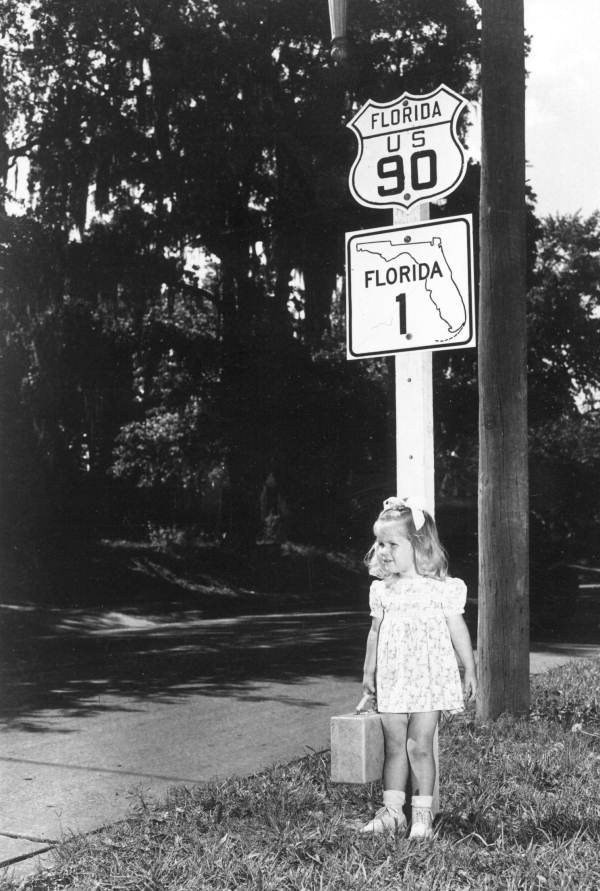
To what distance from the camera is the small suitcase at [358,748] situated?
430cm

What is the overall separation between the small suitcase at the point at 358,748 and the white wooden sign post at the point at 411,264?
0.97m

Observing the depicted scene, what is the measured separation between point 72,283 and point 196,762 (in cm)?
1729

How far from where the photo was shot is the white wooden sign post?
4.79 meters

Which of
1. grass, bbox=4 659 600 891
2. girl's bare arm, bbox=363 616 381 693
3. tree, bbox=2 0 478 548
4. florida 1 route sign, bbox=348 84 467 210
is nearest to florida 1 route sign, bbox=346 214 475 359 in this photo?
florida 1 route sign, bbox=348 84 467 210

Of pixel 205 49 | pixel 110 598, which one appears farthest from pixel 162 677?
pixel 205 49

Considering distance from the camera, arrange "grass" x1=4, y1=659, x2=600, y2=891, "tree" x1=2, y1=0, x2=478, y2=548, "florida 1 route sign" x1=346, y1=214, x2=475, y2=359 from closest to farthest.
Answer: "grass" x1=4, y1=659, x2=600, y2=891 < "florida 1 route sign" x1=346, y1=214, x2=475, y2=359 < "tree" x1=2, y1=0, x2=478, y2=548

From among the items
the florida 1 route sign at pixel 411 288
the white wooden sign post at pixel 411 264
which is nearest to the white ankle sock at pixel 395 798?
the white wooden sign post at pixel 411 264

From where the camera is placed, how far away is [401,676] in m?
4.32

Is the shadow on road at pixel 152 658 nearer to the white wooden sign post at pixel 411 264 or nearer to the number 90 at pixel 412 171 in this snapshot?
the white wooden sign post at pixel 411 264

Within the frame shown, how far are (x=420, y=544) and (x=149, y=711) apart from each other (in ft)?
14.3

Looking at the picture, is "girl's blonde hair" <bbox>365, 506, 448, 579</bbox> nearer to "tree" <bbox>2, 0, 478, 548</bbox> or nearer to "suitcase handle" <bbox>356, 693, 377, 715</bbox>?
"suitcase handle" <bbox>356, 693, 377, 715</bbox>

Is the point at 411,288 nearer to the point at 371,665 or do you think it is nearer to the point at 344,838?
the point at 371,665

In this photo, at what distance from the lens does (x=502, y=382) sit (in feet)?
24.0

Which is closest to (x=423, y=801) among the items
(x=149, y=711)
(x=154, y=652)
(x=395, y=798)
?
(x=395, y=798)
